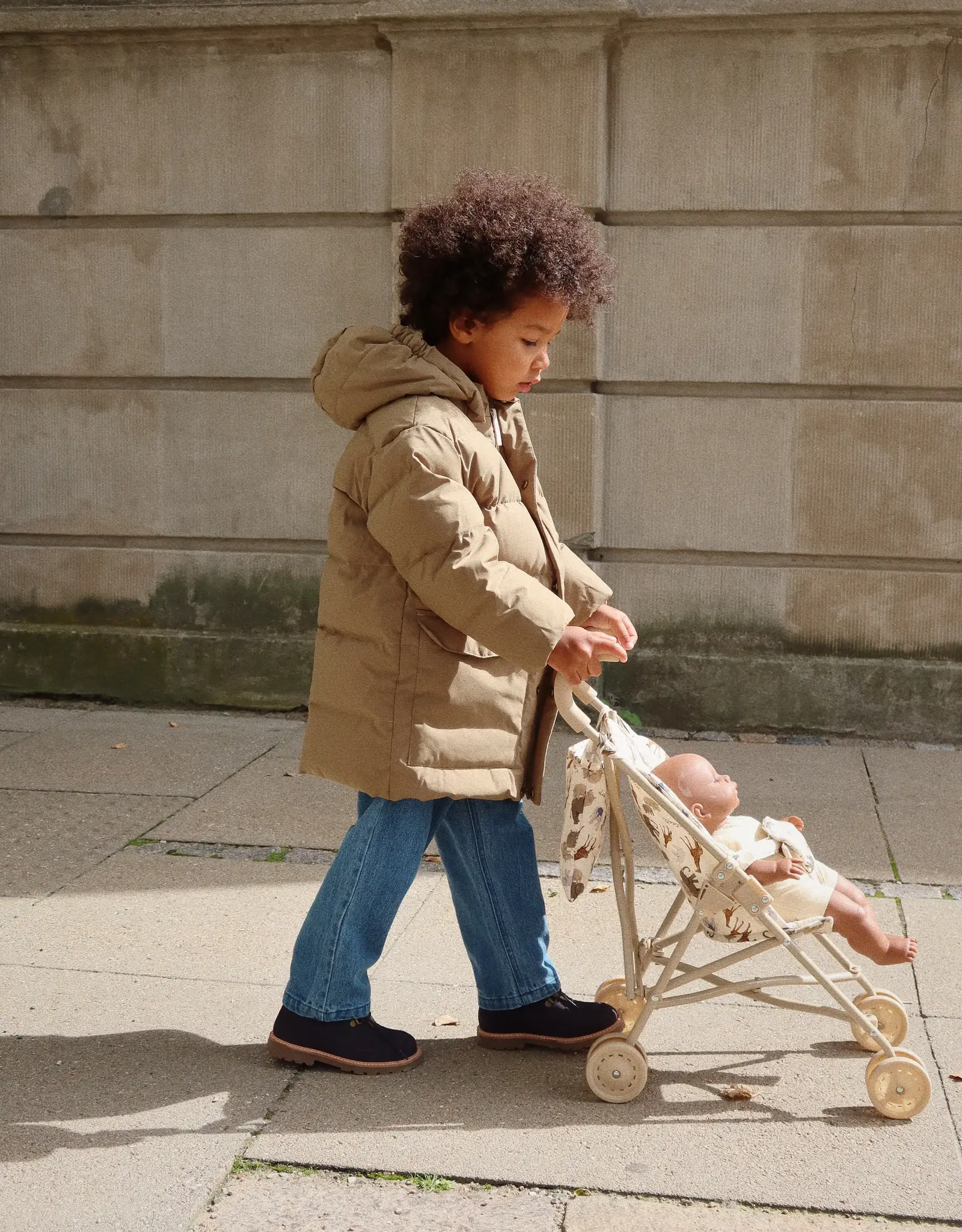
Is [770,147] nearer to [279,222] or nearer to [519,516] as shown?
[279,222]

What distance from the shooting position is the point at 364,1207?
265 cm

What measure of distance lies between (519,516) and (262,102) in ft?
15.0

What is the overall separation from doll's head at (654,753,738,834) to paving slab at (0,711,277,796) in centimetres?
293

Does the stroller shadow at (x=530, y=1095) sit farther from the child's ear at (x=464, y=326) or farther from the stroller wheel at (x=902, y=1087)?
the child's ear at (x=464, y=326)

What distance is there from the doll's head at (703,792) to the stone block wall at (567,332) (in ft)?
12.4

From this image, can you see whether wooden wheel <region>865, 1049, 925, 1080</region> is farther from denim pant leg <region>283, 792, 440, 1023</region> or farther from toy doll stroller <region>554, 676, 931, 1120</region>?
denim pant leg <region>283, 792, 440, 1023</region>

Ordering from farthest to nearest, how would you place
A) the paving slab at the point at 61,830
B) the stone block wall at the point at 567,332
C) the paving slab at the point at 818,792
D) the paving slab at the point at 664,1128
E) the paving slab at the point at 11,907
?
the stone block wall at the point at 567,332 → the paving slab at the point at 818,792 → the paving slab at the point at 61,830 → the paving slab at the point at 11,907 → the paving slab at the point at 664,1128

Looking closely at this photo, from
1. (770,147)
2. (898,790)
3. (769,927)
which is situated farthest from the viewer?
(770,147)

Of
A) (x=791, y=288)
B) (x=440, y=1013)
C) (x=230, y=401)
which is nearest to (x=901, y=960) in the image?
(x=440, y=1013)

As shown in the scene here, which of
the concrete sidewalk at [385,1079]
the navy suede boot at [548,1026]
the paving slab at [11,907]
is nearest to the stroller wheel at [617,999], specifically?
the concrete sidewalk at [385,1079]

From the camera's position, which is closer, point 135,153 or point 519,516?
point 519,516

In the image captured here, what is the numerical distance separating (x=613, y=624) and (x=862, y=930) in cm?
88

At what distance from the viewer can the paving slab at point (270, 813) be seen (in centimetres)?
503

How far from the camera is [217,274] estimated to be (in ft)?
23.5
